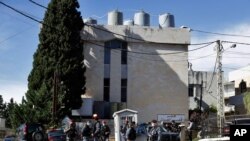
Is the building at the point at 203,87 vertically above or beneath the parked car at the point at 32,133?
above

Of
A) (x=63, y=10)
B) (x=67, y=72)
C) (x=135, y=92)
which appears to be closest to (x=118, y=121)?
(x=67, y=72)

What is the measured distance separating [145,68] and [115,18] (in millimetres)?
7461

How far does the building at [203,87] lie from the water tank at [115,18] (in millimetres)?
22149

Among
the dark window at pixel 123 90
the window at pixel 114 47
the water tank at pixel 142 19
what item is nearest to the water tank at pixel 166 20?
the water tank at pixel 142 19

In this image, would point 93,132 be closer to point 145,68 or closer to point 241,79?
point 145,68

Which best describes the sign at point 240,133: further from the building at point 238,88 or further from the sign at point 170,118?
the building at point 238,88

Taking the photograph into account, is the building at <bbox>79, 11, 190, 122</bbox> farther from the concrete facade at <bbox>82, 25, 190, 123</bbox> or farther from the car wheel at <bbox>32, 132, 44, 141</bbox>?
the car wheel at <bbox>32, 132, 44, 141</bbox>

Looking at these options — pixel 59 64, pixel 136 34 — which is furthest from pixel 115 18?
pixel 59 64

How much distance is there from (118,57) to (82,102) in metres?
8.89

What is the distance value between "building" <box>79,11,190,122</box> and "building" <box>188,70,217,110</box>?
20.7m

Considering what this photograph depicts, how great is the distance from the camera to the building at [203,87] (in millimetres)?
83125

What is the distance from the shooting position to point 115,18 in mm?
64625

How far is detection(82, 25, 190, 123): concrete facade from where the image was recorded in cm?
5969

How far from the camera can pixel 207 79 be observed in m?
86.4
